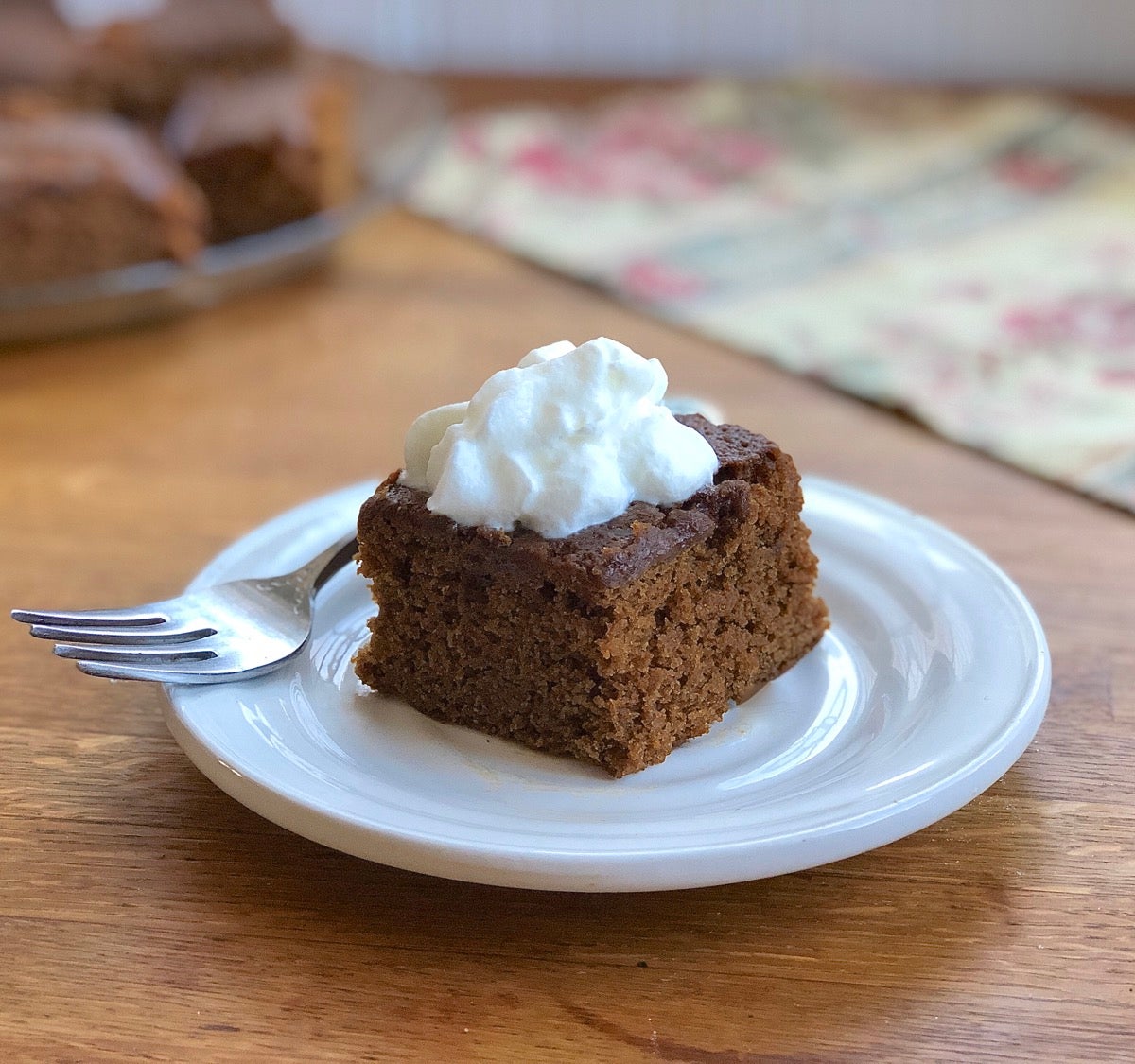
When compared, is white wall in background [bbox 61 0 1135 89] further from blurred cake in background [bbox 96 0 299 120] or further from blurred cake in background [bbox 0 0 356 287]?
blurred cake in background [bbox 0 0 356 287]

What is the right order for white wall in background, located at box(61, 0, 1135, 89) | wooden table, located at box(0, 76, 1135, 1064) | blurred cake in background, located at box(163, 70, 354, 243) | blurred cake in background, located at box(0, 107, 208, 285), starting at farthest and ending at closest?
white wall in background, located at box(61, 0, 1135, 89) → blurred cake in background, located at box(163, 70, 354, 243) → blurred cake in background, located at box(0, 107, 208, 285) → wooden table, located at box(0, 76, 1135, 1064)

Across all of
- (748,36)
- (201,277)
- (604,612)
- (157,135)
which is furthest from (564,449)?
(748,36)

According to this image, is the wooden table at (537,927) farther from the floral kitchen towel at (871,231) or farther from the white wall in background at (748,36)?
the white wall in background at (748,36)

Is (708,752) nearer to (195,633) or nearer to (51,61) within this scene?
(195,633)

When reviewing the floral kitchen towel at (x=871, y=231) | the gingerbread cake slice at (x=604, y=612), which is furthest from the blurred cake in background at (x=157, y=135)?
the gingerbread cake slice at (x=604, y=612)

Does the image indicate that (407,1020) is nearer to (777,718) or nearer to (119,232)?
(777,718)

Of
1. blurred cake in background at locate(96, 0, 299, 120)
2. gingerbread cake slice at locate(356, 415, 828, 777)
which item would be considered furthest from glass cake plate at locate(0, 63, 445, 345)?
gingerbread cake slice at locate(356, 415, 828, 777)

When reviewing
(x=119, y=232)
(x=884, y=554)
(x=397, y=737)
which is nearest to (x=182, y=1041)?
(x=397, y=737)
